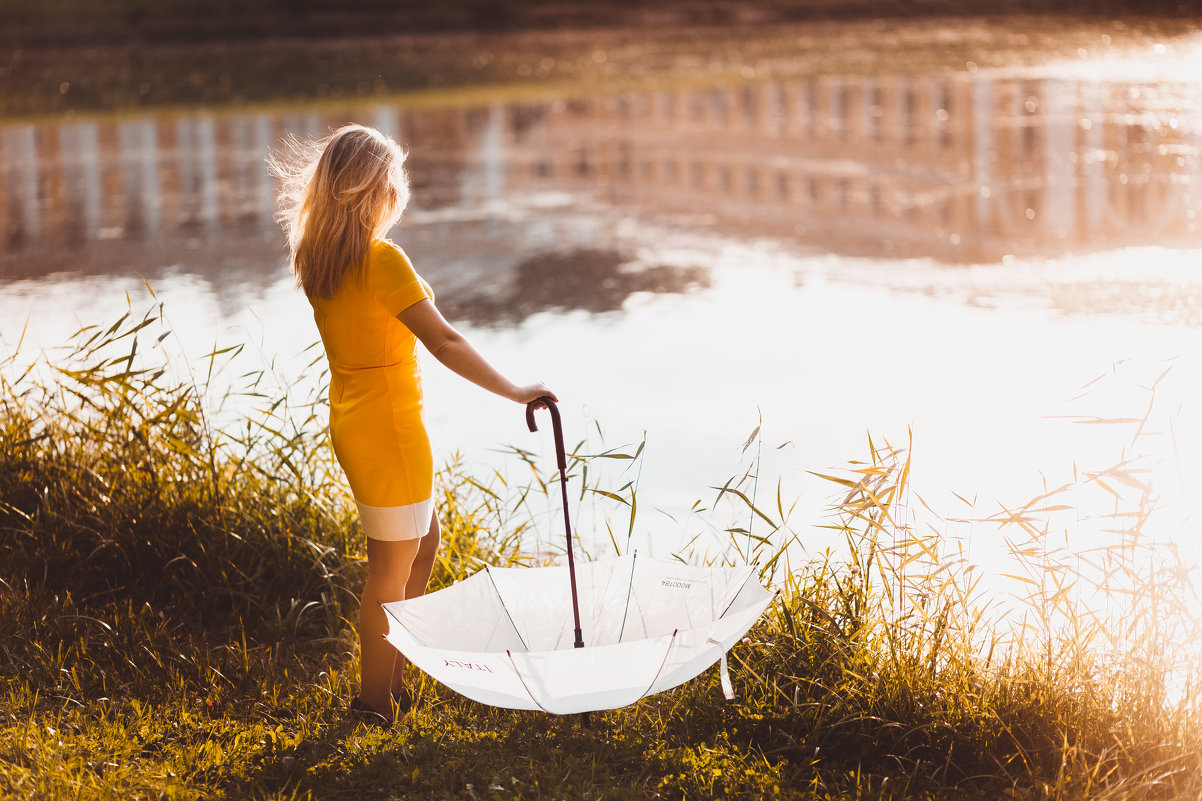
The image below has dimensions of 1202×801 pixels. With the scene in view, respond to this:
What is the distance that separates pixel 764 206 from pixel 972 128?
4370mm

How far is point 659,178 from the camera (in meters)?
13.0

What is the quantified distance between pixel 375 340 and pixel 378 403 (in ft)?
0.53

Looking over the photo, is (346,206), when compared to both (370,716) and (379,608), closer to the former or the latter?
(379,608)

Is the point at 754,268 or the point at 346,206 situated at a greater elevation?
the point at 346,206

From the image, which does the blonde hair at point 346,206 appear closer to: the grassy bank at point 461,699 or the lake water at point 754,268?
the lake water at point 754,268

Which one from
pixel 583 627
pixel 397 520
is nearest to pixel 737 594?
pixel 583 627

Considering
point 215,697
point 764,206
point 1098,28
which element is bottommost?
point 215,697

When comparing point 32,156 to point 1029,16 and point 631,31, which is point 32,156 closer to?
point 631,31

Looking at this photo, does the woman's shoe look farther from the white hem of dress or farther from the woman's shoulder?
the woman's shoulder

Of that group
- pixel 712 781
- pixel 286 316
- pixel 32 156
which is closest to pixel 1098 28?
pixel 32 156

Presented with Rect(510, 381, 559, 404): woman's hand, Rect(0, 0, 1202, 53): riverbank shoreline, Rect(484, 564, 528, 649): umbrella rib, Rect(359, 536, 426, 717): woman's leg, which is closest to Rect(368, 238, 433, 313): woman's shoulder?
Rect(510, 381, 559, 404): woman's hand

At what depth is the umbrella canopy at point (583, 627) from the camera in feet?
9.23

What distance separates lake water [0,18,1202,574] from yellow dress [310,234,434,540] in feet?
3.33

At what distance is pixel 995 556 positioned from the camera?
4500 millimetres
